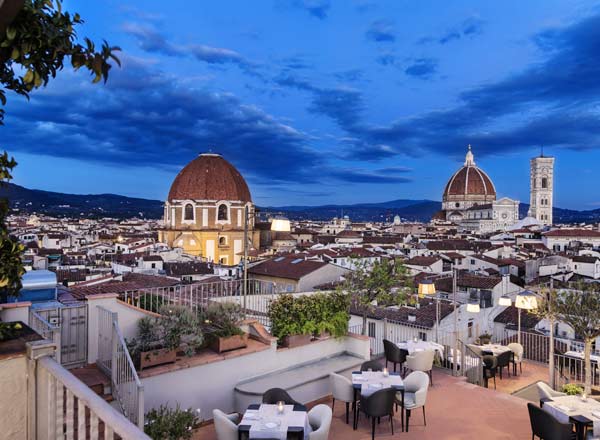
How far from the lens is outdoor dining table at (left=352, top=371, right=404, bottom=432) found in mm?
6137

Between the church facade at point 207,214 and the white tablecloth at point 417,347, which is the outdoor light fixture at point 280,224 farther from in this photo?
the church facade at point 207,214

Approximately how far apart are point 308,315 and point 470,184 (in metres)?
120

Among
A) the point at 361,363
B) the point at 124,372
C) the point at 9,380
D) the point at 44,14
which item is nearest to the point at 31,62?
the point at 44,14

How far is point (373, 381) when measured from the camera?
21.2 ft

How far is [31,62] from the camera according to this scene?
87.7 inches

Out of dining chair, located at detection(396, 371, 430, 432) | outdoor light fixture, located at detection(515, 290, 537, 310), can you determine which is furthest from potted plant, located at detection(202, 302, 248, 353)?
outdoor light fixture, located at detection(515, 290, 537, 310)

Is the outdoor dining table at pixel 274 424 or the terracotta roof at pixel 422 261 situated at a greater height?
the outdoor dining table at pixel 274 424

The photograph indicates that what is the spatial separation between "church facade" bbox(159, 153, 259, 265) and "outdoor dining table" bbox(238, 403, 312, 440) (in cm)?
4572

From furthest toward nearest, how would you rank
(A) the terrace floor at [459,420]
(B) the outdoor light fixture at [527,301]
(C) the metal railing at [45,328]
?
(B) the outdoor light fixture at [527,301], (A) the terrace floor at [459,420], (C) the metal railing at [45,328]

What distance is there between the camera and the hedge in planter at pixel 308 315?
731 centimetres

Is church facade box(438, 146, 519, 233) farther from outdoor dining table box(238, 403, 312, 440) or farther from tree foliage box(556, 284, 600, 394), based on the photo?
outdoor dining table box(238, 403, 312, 440)

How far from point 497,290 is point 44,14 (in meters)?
22.4

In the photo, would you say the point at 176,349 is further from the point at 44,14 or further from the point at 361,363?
the point at 44,14

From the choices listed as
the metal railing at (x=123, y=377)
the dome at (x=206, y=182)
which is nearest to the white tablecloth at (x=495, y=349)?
the metal railing at (x=123, y=377)
